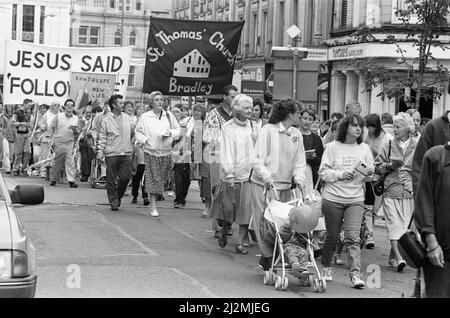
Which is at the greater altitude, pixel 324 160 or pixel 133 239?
pixel 324 160

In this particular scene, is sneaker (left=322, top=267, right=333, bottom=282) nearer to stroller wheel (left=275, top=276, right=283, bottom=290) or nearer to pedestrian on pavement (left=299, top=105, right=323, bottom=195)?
stroller wheel (left=275, top=276, right=283, bottom=290)

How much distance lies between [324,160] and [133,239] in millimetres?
3612

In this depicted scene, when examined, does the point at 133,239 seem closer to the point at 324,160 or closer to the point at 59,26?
the point at 324,160

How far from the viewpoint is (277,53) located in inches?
864

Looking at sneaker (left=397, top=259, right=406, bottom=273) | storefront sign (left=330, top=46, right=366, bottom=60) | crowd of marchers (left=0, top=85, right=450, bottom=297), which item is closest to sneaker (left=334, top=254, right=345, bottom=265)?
crowd of marchers (left=0, top=85, right=450, bottom=297)

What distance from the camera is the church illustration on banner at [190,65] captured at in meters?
20.5

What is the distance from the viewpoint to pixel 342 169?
11.0 metres

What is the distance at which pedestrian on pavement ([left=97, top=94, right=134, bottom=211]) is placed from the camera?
17.8m

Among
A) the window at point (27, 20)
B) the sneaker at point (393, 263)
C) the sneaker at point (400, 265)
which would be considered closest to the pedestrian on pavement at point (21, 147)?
the sneaker at point (393, 263)

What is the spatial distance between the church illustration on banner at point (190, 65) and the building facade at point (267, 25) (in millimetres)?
21101

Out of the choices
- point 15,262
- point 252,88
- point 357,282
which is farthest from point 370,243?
point 252,88

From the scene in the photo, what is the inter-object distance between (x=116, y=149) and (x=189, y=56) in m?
3.52

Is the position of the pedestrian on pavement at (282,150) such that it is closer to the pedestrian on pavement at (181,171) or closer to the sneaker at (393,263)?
the sneaker at (393,263)
